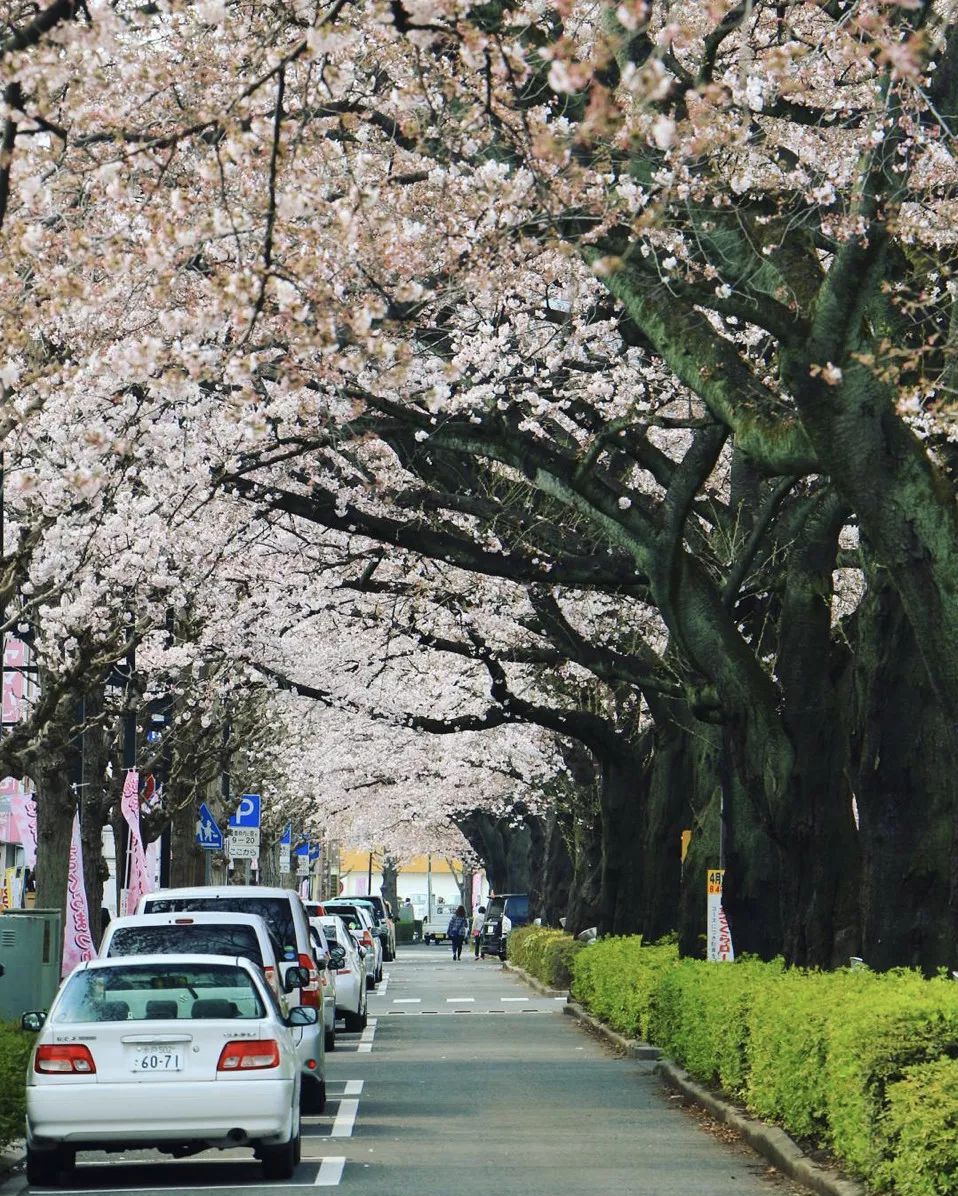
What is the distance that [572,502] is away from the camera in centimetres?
1812

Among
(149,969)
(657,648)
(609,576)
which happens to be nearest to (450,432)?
(609,576)

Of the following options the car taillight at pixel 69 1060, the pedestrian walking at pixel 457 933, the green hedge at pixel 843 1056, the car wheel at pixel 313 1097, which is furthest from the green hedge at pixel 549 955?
the car taillight at pixel 69 1060

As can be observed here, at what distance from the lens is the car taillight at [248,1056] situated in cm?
1345

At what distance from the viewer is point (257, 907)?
19703 millimetres

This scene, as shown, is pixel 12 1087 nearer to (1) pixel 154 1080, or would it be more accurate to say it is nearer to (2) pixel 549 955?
(1) pixel 154 1080

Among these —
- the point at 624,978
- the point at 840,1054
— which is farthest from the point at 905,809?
the point at 624,978

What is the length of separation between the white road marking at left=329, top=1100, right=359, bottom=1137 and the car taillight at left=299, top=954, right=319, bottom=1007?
95 centimetres

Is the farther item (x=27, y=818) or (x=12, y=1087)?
(x=27, y=818)

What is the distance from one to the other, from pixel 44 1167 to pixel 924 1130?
574 centimetres

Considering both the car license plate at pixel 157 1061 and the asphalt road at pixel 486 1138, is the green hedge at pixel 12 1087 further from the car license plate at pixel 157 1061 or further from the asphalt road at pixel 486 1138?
the car license plate at pixel 157 1061

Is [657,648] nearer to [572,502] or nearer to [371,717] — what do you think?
[371,717]

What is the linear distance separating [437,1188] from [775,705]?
7.32m

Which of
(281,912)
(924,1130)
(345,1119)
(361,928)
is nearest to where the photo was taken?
(924,1130)

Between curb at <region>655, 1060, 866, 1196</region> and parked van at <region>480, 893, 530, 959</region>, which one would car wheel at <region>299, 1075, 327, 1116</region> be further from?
parked van at <region>480, 893, 530, 959</region>
